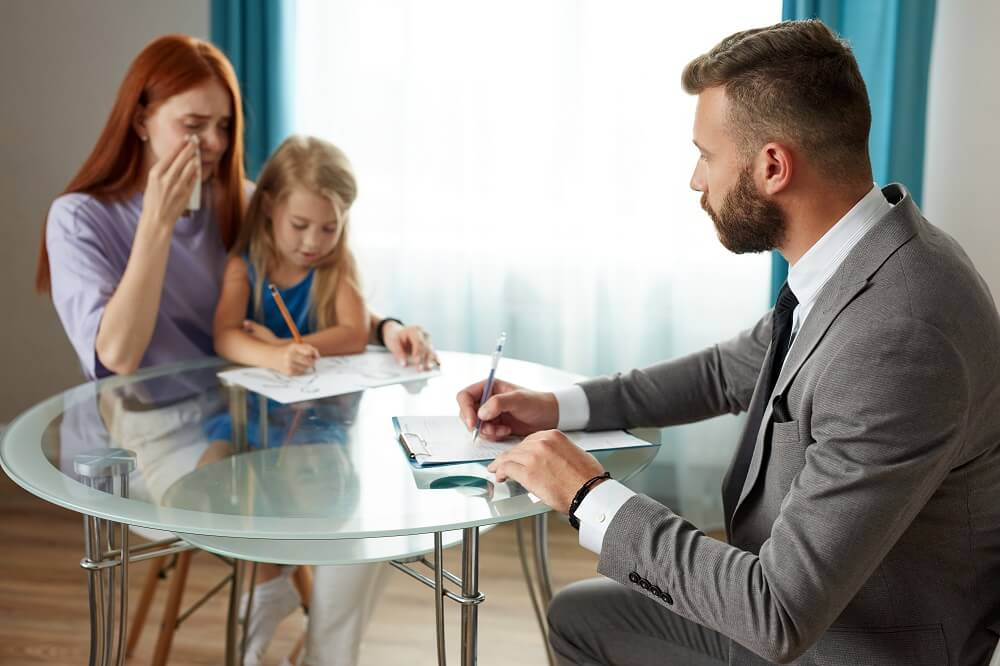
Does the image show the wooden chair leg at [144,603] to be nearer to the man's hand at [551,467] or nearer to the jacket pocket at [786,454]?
the man's hand at [551,467]

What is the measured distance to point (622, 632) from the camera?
1561mm

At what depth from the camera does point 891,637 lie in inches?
47.4

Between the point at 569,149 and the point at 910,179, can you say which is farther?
the point at 569,149

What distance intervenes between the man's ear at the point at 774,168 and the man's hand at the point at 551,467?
0.43 m

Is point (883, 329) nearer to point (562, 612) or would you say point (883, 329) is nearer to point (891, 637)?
point (891, 637)

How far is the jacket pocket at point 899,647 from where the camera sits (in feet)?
3.94

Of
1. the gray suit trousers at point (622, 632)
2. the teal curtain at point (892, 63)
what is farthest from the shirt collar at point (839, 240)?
the teal curtain at point (892, 63)

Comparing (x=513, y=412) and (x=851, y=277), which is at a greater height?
(x=851, y=277)

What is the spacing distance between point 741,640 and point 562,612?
0.51 meters

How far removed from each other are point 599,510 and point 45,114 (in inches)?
113

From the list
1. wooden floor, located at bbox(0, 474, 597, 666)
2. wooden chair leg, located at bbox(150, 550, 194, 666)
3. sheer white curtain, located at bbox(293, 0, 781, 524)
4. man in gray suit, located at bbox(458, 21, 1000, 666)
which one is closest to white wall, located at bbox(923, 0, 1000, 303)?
sheer white curtain, located at bbox(293, 0, 781, 524)

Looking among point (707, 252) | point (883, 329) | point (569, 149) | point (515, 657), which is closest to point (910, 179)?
point (707, 252)

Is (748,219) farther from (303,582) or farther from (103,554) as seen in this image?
(303,582)

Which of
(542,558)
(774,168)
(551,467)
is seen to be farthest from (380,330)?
(774,168)
